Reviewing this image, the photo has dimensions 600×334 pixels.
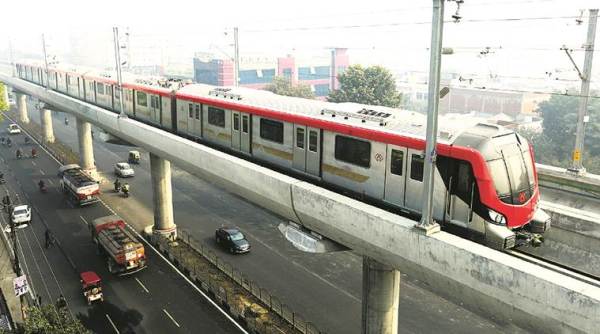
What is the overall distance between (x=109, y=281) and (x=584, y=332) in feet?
91.4

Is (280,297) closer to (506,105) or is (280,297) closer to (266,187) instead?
A: (266,187)

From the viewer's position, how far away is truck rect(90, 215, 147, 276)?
3047 centimetres

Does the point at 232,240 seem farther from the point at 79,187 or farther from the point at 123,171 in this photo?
the point at 123,171

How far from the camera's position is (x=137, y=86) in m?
37.9

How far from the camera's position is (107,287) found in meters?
29.8

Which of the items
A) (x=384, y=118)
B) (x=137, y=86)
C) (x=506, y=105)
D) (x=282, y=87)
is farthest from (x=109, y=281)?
(x=506, y=105)

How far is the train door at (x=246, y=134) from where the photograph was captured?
966 inches

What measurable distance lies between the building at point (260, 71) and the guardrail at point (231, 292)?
84.9 meters

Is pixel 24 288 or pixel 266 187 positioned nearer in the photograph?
pixel 266 187

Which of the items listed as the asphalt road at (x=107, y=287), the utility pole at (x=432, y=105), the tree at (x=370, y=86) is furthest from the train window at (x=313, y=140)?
the tree at (x=370, y=86)

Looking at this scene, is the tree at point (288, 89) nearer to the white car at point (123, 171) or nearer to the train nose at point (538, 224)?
the white car at point (123, 171)

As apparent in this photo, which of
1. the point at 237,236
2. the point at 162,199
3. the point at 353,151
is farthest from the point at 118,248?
the point at 353,151

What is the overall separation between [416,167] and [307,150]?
5.98 metres

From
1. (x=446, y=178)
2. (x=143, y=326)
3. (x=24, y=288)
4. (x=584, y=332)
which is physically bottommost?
(x=143, y=326)
